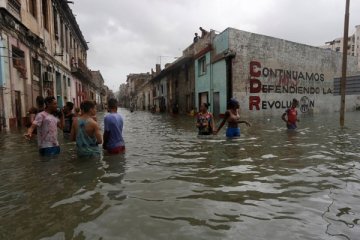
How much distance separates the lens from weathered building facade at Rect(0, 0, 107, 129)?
37.8 feet

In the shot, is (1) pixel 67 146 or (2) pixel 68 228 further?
(1) pixel 67 146

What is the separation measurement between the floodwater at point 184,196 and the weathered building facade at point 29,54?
6.73 metres

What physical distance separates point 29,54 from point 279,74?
1706 cm

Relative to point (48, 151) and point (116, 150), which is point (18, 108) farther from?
point (116, 150)

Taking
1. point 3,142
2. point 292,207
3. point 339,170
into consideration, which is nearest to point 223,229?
point 292,207

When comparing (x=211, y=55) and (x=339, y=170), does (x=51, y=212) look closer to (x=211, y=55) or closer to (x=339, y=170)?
(x=339, y=170)

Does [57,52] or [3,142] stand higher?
[57,52]

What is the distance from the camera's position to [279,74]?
21781mm

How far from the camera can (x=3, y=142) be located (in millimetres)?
8852

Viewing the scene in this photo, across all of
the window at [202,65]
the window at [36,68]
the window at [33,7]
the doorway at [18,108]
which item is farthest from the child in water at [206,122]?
the window at [202,65]

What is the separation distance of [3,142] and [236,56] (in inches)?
593

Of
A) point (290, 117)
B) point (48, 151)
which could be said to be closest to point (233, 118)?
point (290, 117)

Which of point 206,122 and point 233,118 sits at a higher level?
point 233,118

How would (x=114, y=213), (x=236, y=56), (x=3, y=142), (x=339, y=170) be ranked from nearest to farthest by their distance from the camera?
(x=114, y=213)
(x=339, y=170)
(x=3, y=142)
(x=236, y=56)
